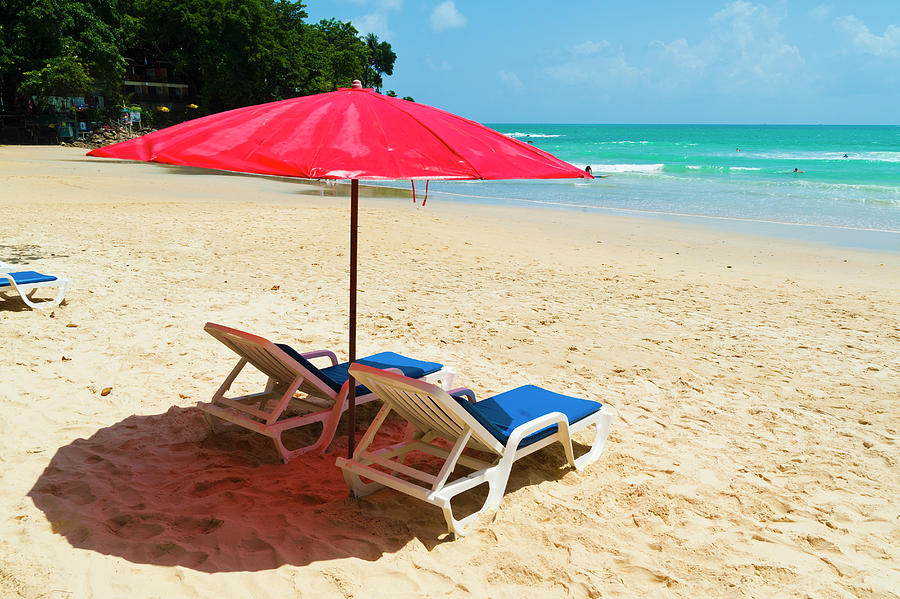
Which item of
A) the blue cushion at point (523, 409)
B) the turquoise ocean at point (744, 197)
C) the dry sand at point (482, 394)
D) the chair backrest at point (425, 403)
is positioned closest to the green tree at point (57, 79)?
the turquoise ocean at point (744, 197)

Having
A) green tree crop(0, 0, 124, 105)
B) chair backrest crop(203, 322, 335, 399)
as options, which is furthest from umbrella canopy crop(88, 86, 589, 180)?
green tree crop(0, 0, 124, 105)

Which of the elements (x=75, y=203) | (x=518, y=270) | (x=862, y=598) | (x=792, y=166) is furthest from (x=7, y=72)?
(x=862, y=598)

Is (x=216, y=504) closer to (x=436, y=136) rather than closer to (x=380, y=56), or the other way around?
(x=436, y=136)

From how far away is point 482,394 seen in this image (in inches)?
204

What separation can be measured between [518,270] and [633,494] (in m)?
6.42

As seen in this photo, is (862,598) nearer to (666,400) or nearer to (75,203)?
(666,400)

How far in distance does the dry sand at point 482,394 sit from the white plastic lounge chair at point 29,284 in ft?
0.54

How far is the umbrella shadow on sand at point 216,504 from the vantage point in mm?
3059

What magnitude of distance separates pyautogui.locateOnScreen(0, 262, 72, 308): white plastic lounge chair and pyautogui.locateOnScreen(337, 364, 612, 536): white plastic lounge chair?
4.55 metres

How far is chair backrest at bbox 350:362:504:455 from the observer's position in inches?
120

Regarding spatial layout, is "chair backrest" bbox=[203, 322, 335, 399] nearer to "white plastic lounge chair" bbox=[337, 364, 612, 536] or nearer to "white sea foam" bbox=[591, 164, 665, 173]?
"white plastic lounge chair" bbox=[337, 364, 612, 536]

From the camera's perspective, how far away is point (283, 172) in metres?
2.47

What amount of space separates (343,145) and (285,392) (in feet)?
6.69

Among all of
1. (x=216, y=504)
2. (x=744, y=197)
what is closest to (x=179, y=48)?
(x=744, y=197)
